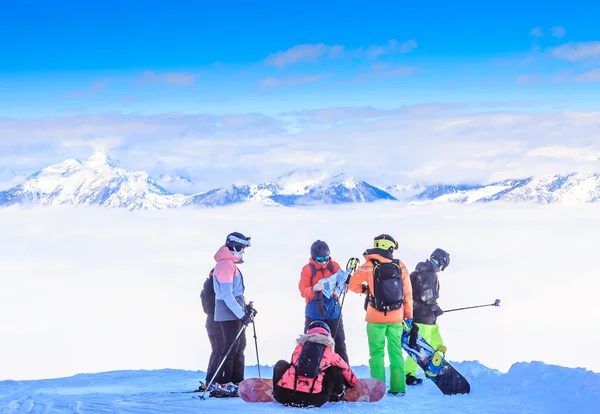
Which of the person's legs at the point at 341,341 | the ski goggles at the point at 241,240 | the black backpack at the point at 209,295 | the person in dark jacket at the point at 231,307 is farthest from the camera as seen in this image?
the person's legs at the point at 341,341

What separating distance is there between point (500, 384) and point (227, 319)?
436cm

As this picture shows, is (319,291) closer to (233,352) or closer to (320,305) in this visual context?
(320,305)

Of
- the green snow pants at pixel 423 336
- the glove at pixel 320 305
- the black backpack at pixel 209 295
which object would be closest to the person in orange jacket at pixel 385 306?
the glove at pixel 320 305

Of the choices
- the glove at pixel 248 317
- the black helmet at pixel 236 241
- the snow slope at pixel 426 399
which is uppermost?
the black helmet at pixel 236 241

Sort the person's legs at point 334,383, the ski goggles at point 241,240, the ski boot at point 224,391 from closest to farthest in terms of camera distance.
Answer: the person's legs at point 334,383 < the ski boot at point 224,391 < the ski goggles at point 241,240

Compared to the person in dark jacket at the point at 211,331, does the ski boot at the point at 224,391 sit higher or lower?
lower

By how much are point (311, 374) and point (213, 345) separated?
238 cm

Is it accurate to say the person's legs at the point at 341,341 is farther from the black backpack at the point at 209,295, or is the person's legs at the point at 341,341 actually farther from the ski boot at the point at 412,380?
the black backpack at the point at 209,295

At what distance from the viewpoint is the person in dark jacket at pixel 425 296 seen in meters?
11.0

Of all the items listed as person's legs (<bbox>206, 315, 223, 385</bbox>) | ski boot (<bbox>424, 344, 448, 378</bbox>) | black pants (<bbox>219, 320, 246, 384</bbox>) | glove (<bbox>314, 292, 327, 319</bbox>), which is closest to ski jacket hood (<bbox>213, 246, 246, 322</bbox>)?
black pants (<bbox>219, 320, 246, 384</bbox>)

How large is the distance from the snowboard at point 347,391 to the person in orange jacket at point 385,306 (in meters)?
0.65

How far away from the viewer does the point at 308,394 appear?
8.45 meters

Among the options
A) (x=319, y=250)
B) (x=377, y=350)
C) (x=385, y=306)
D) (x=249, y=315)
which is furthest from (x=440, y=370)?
(x=249, y=315)

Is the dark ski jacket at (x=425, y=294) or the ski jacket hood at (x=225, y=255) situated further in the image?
the dark ski jacket at (x=425, y=294)
